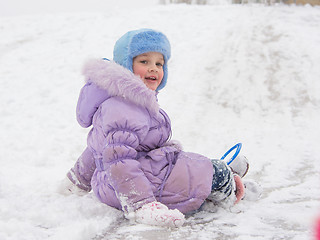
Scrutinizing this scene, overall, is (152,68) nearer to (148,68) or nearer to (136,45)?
(148,68)

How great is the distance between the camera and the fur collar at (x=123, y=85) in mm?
Result: 2152

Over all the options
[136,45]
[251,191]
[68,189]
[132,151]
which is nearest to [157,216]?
[132,151]

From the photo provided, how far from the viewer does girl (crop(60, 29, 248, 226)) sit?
199 centimetres

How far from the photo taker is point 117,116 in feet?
6.81

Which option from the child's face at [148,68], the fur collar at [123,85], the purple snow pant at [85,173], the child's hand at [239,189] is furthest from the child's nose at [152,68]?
the child's hand at [239,189]

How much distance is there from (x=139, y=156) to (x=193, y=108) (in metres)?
3.17

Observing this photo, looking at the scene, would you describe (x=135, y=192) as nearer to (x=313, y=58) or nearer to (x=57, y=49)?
(x=313, y=58)

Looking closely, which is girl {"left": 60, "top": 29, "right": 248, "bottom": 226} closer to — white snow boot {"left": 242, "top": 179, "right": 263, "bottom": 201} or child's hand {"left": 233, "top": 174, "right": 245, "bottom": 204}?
child's hand {"left": 233, "top": 174, "right": 245, "bottom": 204}

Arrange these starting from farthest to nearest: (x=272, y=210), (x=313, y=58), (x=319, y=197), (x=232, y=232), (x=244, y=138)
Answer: (x=313, y=58), (x=244, y=138), (x=319, y=197), (x=272, y=210), (x=232, y=232)

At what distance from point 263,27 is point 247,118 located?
150 inches

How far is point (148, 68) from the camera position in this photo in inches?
98.1

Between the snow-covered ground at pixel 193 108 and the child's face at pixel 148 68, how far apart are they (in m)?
0.89

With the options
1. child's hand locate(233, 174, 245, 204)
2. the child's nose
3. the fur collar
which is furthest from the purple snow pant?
child's hand locate(233, 174, 245, 204)

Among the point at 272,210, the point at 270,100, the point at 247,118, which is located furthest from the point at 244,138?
the point at 272,210
